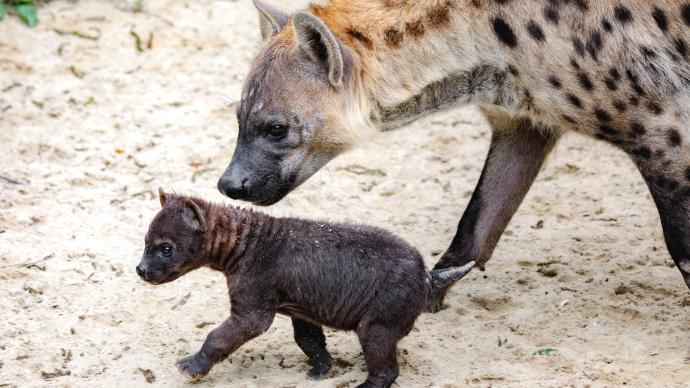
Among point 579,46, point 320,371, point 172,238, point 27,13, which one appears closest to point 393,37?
point 579,46

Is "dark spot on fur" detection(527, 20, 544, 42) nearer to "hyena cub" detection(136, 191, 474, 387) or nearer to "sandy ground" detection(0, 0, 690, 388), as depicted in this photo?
"hyena cub" detection(136, 191, 474, 387)

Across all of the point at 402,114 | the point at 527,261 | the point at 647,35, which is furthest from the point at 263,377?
the point at 647,35

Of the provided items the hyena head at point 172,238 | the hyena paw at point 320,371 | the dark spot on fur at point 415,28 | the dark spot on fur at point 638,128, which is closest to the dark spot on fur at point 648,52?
the dark spot on fur at point 638,128

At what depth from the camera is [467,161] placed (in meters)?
8.49

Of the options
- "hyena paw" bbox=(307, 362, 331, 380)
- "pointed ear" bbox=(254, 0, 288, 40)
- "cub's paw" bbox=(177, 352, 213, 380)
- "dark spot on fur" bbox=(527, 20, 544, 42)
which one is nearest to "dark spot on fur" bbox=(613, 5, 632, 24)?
"dark spot on fur" bbox=(527, 20, 544, 42)

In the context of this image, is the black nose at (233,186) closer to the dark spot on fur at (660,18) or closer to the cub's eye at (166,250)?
the cub's eye at (166,250)

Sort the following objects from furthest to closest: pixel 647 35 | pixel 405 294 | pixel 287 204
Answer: pixel 287 204, pixel 647 35, pixel 405 294

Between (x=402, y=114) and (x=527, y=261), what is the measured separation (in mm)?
1444

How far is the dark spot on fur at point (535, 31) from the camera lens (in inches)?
232

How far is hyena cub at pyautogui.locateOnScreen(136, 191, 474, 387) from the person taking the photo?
5.44m

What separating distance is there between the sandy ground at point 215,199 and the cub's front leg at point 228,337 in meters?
0.18

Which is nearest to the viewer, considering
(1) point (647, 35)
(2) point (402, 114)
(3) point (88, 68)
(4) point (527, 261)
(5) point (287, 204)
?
(1) point (647, 35)

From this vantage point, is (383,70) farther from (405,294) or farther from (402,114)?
(405,294)

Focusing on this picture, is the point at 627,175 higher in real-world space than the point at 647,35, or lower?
lower
